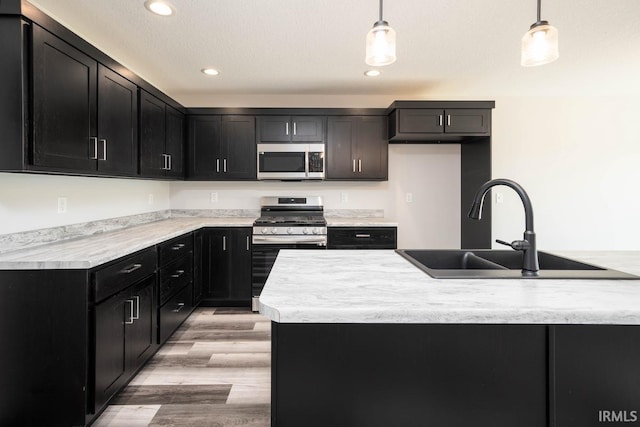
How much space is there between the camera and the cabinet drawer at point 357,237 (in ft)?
12.1

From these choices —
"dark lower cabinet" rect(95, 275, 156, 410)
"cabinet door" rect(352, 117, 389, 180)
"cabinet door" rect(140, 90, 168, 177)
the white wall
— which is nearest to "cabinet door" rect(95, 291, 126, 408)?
"dark lower cabinet" rect(95, 275, 156, 410)

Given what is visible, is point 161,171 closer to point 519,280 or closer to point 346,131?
point 346,131

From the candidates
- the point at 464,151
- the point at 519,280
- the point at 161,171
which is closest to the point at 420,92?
the point at 464,151

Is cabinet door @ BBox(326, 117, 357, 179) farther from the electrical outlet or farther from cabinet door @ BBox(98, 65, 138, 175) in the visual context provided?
the electrical outlet

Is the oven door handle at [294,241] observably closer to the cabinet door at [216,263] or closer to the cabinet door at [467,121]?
the cabinet door at [216,263]

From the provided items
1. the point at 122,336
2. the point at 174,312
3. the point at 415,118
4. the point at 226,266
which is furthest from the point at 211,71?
the point at 122,336

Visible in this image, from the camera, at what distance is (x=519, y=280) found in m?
1.24

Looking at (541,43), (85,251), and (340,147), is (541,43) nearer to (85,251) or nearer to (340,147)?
(85,251)

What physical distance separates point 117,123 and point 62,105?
0.57 metres

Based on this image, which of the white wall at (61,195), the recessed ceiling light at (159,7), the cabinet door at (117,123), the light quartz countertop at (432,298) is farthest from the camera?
the cabinet door at (117,123)

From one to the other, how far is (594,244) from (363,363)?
182 inches

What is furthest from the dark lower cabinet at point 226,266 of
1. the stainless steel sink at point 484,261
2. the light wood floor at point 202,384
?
the stainless steel sink at point 484,261

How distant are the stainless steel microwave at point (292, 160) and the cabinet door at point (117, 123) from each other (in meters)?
1.45

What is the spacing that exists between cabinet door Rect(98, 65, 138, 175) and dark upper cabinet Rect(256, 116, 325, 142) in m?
1.43
